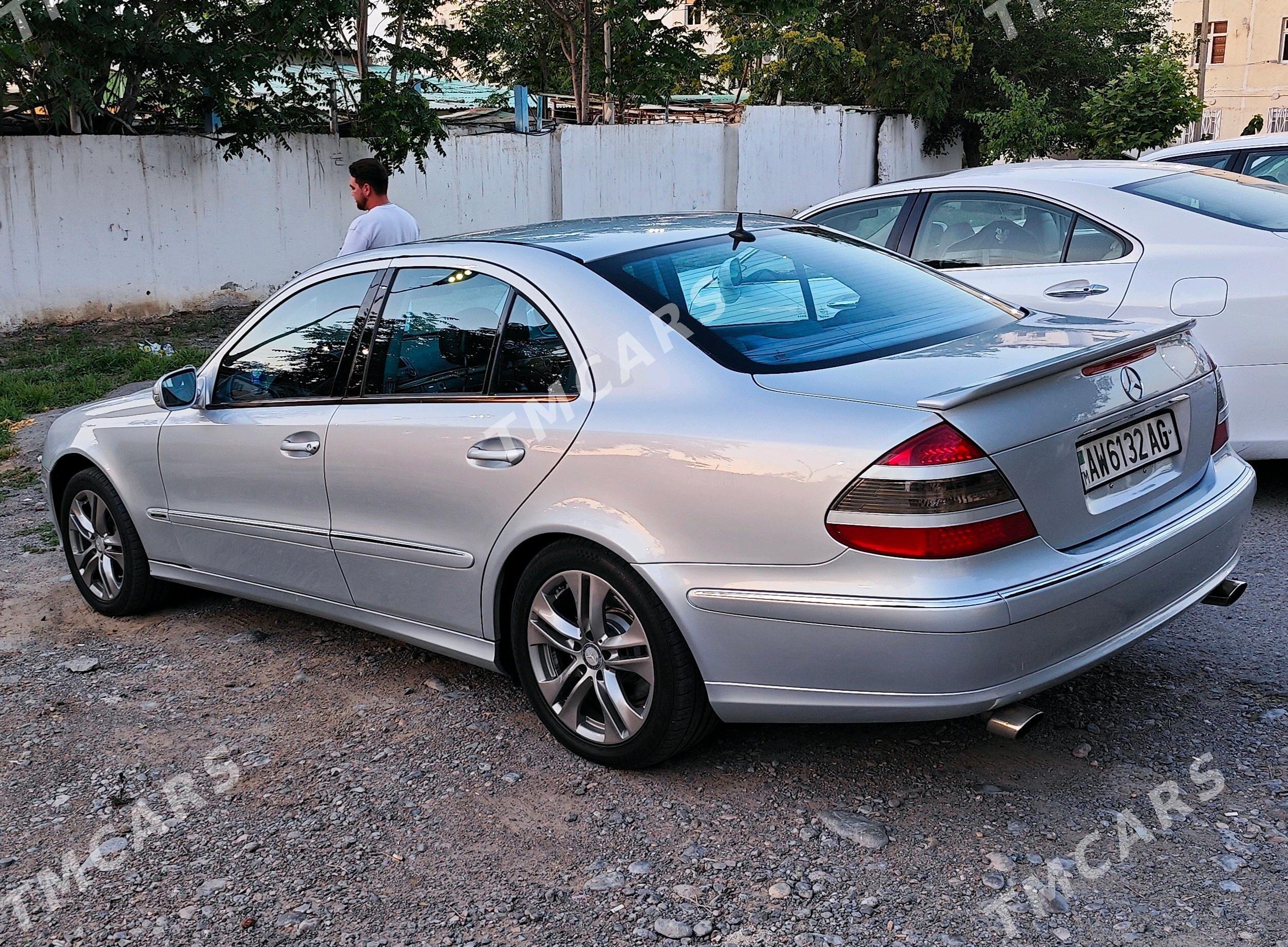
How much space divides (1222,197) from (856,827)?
3985mm

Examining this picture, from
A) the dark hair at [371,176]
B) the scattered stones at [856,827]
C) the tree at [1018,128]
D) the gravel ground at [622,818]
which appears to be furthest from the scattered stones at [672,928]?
the tree at [1018,128]

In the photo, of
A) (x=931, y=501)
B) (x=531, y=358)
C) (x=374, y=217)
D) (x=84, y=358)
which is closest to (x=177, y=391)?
(x=531, y=358)

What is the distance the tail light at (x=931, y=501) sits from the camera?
277 cm

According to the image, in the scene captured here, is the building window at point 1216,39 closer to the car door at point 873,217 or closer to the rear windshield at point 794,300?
the car door at point 873,217

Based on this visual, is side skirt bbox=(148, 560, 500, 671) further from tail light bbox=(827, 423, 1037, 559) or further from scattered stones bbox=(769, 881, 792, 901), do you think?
tail light bbox=(827, 423, 1037, 559)

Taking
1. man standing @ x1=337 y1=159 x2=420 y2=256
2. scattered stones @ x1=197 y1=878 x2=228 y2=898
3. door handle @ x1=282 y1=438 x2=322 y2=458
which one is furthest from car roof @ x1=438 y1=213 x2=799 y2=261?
man standing @ x1=337 y1=159 x2=420 y2=256

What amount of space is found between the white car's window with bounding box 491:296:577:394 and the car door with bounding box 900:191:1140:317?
2.57 m

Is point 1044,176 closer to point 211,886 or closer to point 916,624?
point 916,624

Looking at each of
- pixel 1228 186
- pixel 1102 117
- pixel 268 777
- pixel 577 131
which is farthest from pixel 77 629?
pixel 1102 117

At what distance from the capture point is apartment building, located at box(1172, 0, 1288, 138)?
149 ft

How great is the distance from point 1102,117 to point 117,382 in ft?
50.5

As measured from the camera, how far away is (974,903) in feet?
8.96

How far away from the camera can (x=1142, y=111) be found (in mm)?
18891

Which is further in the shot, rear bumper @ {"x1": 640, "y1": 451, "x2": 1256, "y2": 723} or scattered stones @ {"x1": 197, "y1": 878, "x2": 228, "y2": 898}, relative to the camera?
scattered stones @ {"x1": 197, "y1": 878, "x2": 228, "y2": 898}
